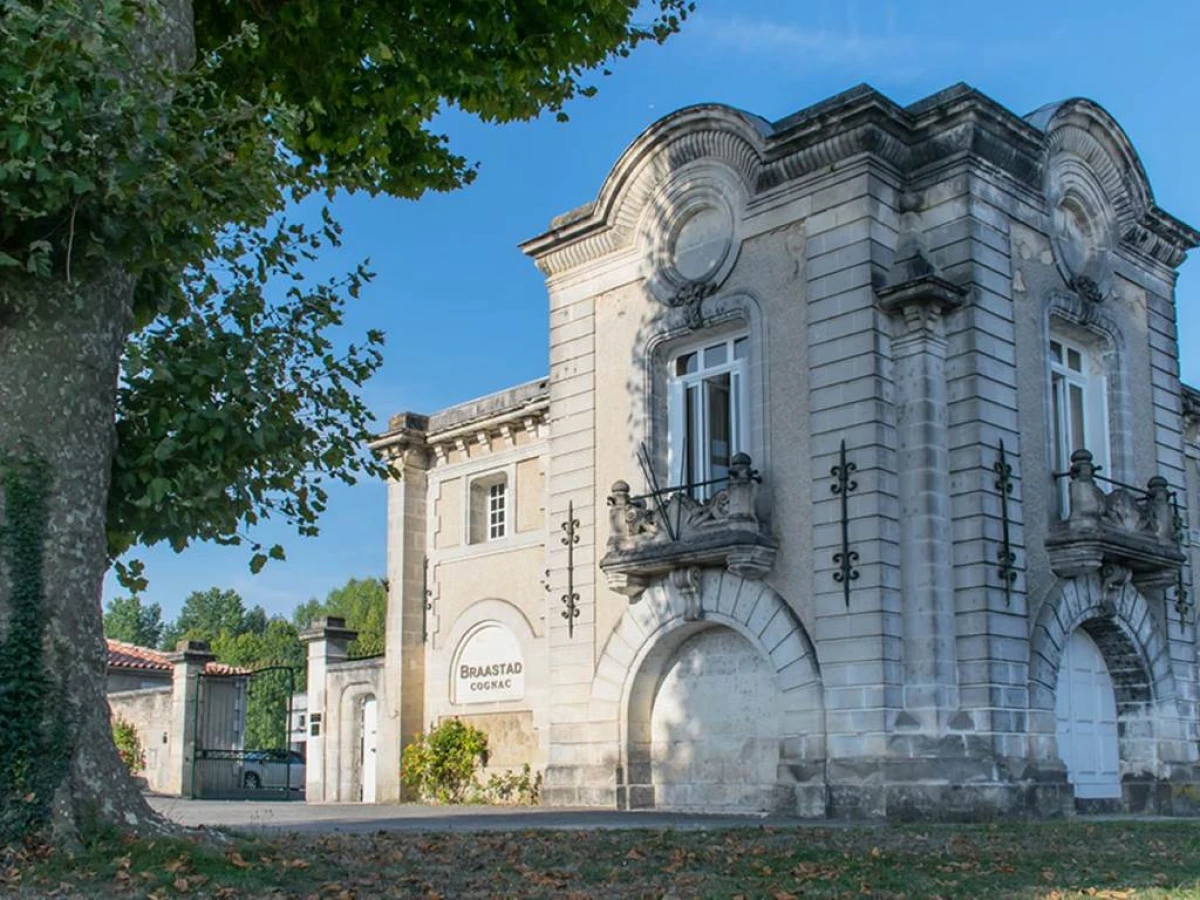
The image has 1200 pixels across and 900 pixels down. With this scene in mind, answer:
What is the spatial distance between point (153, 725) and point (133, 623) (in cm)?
7145

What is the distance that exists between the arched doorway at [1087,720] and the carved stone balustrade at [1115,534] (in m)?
1.07

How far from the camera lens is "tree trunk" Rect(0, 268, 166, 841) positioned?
29.5ft

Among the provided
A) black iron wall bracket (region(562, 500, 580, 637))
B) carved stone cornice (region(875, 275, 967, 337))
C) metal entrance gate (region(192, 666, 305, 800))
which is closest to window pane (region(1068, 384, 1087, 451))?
carved stone cornice (region(875, 275, 967, 337))

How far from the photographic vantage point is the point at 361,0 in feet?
41.3

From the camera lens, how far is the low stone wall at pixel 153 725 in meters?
27.6

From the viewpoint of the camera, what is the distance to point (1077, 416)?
18.7m

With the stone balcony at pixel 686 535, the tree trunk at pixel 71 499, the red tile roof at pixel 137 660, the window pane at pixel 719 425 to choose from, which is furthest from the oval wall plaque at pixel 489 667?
the tree trunk at pixel 71 499

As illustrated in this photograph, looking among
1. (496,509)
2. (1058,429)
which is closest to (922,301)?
(1058,429)

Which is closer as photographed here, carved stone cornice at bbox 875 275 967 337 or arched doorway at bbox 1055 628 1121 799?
carved stone cornice at bbox 875 275 967 337

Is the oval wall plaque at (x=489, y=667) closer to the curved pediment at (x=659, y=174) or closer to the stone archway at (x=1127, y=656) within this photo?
the curved pediment at (x=659, y=174)

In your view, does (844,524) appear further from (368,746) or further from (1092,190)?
(368,746)

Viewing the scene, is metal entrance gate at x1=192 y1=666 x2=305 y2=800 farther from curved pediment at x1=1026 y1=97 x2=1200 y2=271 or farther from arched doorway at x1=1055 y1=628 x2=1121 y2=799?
curved pediment at x1=1026 y1=97 x2=1200 y2=271

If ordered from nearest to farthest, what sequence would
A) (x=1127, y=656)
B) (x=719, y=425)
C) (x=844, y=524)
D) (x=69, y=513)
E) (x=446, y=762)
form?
(x=69, y=513), (x=844, y=524), (x=1127, y=656), (x=719, y=425), (x=446, y=762)

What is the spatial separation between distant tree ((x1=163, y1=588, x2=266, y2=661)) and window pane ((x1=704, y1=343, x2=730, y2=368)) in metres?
82.5
